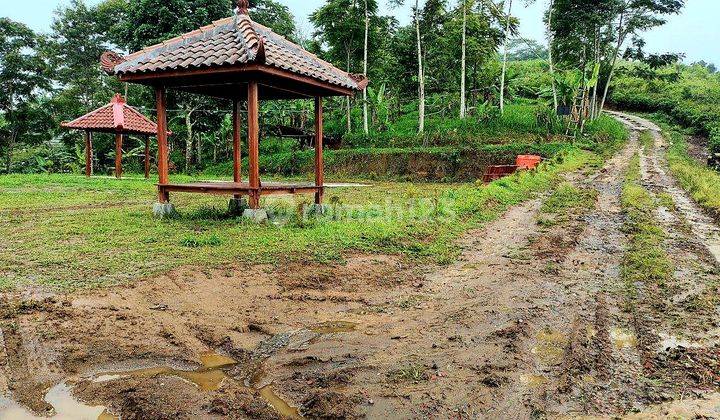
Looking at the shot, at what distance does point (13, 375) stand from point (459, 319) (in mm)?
3451

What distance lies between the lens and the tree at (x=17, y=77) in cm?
2383

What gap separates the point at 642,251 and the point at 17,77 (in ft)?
93.5

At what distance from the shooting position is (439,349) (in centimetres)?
383

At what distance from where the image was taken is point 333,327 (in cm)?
436

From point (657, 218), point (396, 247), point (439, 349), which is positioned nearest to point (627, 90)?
point (657, 218)

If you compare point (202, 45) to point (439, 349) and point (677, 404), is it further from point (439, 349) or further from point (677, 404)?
point (677, 404)

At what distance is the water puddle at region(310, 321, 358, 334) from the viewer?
14.0ft

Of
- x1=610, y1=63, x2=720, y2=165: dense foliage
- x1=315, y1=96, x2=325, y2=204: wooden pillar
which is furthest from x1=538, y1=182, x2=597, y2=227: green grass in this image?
x1=610, y1=63, x2=720, y2=165: dense foliage

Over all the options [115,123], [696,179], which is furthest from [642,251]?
[115,123]

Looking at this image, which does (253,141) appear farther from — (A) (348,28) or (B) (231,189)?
(A) (348,28)

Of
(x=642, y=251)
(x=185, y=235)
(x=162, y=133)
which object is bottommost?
(x=642, y=251)

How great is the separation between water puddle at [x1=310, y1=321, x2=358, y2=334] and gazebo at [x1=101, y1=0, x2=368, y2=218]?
4.26m

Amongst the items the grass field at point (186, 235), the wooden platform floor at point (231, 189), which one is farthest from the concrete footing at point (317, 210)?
the wooden platform floor at point (231, 189)

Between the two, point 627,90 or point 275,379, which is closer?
point 275,379
